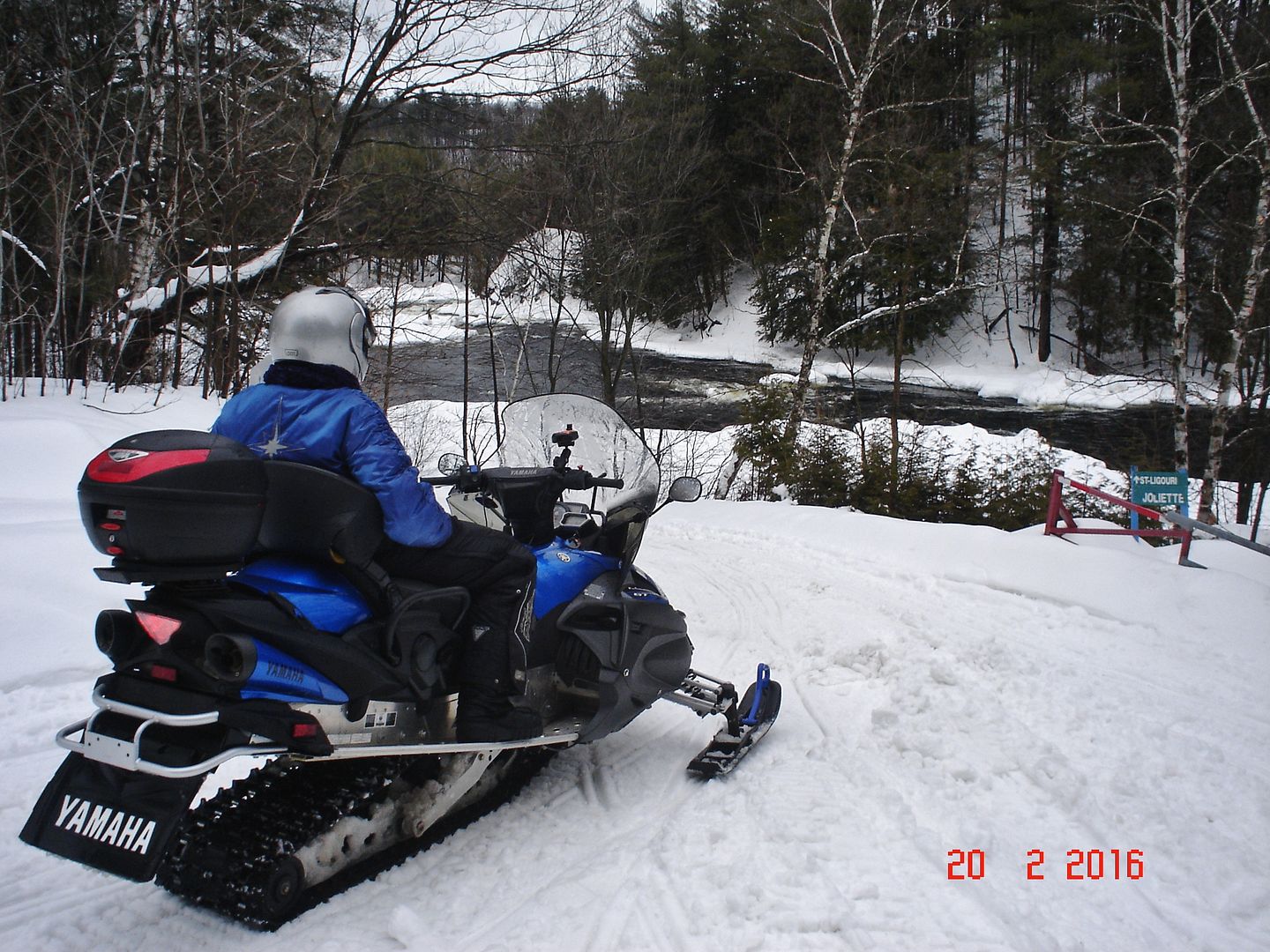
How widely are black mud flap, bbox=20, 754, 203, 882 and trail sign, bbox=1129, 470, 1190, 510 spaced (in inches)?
314

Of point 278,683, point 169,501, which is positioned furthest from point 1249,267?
point 169,501

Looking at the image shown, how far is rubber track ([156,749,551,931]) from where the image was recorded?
6.77 ft

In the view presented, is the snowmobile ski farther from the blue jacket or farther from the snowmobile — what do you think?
the blue jacket

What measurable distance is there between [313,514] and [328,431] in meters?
0.23

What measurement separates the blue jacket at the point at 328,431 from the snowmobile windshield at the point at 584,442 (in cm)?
117

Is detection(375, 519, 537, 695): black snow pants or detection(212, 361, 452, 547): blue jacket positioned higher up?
detection(212, 361, 452, 547): blue jacket

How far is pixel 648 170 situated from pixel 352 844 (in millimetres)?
14228

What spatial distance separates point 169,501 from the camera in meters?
1.80

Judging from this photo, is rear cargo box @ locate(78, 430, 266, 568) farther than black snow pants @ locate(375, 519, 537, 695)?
No

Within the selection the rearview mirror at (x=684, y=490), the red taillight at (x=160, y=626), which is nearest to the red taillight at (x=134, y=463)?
the red taillight at (x=160, y=626)
